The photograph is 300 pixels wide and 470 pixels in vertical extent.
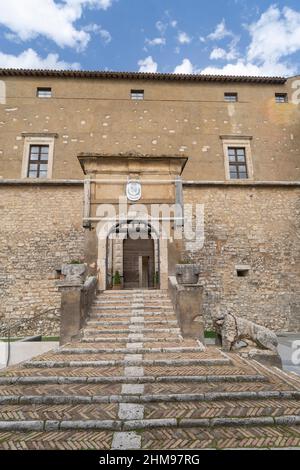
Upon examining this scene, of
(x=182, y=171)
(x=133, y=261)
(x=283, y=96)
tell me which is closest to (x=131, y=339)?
(x=182, y=171)

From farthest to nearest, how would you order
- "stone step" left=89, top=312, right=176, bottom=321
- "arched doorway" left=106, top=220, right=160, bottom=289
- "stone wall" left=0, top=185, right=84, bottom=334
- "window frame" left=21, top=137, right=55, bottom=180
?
1. "arched doorway" left=106, top=220, right=160, bottom=289
2. "window frame" left=21, top=137, right=55, bottom=180
3. "stone wall" left=0, top=185, right=84, bottom=334
4. "stone step" left=89, top=312, right=176, bottom=321

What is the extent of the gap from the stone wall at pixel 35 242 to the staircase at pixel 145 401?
8099 millimetres

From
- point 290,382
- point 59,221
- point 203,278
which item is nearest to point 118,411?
point 290,382

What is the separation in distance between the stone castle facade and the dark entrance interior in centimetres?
271

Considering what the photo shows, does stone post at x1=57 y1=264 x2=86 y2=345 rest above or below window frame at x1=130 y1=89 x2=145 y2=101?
below

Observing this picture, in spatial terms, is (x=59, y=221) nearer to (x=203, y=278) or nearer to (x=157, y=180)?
(x=157, y=180)

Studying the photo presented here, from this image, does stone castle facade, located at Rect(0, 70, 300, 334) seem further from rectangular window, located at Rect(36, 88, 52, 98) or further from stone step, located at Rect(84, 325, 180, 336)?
stone step, located at Rect(84, 325, 180, 336)

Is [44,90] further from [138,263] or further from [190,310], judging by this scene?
[190,310]

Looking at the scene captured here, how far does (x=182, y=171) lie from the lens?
11609 millimetres

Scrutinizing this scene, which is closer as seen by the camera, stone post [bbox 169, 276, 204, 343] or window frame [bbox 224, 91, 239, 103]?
stone post [bbox 169, 276, 204, 343]

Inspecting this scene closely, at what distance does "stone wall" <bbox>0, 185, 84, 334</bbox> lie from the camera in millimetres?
12297

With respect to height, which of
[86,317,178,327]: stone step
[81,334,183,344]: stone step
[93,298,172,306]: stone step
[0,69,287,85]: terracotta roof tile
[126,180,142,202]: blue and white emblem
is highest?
[0,69,287,85]: terracotta roof tile

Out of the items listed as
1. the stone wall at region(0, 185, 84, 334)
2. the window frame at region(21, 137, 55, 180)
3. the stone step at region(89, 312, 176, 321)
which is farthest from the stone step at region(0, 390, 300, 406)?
the window frame at region(21, 137, 55, 180)

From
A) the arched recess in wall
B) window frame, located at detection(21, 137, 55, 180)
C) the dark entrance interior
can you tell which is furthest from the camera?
the dark entrance interior
